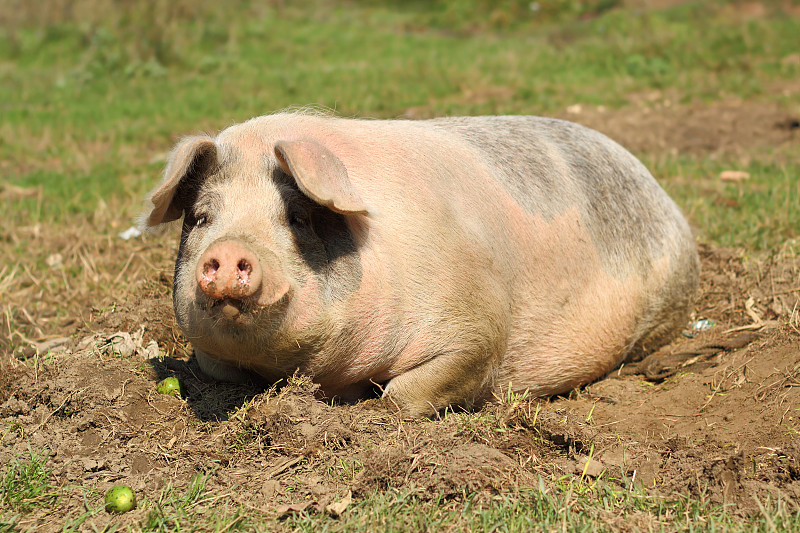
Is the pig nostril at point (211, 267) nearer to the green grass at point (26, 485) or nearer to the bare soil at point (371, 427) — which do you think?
the bare soil at point (371, 427)

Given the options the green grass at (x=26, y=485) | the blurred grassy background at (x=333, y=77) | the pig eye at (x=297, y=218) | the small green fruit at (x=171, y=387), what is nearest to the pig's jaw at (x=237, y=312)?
the pig eye at (x=297, y=218)

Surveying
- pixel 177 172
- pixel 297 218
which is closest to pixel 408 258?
pixel 297 218

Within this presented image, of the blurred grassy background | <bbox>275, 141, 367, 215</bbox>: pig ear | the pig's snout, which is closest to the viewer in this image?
the pig's snout

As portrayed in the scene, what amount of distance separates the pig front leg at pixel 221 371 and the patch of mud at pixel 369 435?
0.19ft

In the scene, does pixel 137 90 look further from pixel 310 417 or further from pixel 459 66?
pixel 310 417

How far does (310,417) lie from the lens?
3453 millimetres

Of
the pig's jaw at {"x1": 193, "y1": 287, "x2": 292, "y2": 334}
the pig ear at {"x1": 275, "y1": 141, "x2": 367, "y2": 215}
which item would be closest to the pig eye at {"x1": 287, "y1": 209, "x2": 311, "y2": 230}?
the pig ear at {"x1": 275, "y1": 141, "x2": 367, "y2": 215}

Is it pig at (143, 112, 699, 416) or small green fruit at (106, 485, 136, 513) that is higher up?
pig at (143, 112, 699, 416)

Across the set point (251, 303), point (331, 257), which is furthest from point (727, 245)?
point (251, 303)

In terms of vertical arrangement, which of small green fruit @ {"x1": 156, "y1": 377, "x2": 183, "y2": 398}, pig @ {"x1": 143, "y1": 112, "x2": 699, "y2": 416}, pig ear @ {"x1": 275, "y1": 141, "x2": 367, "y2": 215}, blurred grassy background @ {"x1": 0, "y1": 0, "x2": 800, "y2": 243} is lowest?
blurred grassy background @ {"x1": 0, "y1": 0, "x2": 800, "y2": 243}

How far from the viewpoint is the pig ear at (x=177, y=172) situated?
338 centimetres

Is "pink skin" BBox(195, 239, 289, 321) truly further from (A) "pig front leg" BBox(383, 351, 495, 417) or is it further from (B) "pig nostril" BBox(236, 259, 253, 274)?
(A) "pig front leg" BBox(383, 351, 495, 417)

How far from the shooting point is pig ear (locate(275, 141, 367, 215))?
324cm

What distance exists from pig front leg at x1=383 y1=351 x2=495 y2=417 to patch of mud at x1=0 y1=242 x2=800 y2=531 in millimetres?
104
